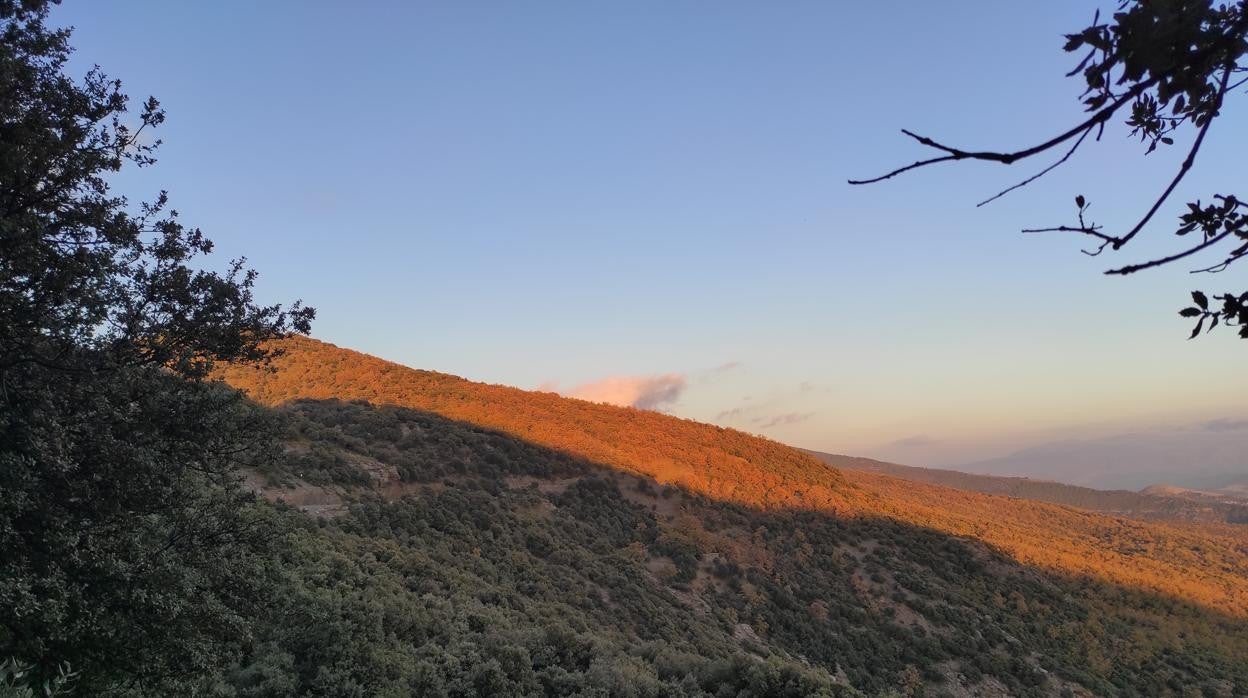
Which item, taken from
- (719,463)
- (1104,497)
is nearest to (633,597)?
(719,463)

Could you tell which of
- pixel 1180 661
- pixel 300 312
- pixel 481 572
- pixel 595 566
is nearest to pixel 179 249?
pixel 300 312

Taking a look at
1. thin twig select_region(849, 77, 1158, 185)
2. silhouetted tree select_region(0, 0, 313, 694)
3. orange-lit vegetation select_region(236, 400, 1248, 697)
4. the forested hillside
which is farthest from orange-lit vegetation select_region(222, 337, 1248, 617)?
thin twig select_region(849, 77, 1158, 185)

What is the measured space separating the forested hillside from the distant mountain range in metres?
43.4

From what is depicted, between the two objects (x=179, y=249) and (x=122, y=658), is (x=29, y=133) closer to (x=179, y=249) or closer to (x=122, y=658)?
(x=179, y=249)

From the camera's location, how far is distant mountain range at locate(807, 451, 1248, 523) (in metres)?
83.4

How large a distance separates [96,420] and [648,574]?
24462 mm

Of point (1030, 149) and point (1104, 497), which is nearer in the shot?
point (1030, 149)

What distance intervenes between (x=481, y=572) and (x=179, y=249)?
16.2 meters

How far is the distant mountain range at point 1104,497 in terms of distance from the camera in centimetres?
8338

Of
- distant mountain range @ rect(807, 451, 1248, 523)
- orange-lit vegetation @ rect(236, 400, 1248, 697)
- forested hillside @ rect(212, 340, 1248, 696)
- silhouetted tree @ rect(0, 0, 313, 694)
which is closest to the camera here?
silhouetted tree @ rect(0, 0, 313, 694)

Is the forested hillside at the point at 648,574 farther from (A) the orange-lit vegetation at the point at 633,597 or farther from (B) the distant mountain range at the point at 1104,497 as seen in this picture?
(B) the distant mountain range at the point at 1104,497

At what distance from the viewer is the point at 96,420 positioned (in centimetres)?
718

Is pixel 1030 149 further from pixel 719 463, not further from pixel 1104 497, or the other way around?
pixel 1104 497

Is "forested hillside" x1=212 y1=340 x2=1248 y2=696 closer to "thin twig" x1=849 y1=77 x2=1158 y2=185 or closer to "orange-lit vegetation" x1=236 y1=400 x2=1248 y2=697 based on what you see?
"orange-lit vegetation" x1=236 y1=400 x2=1248 y2=697
